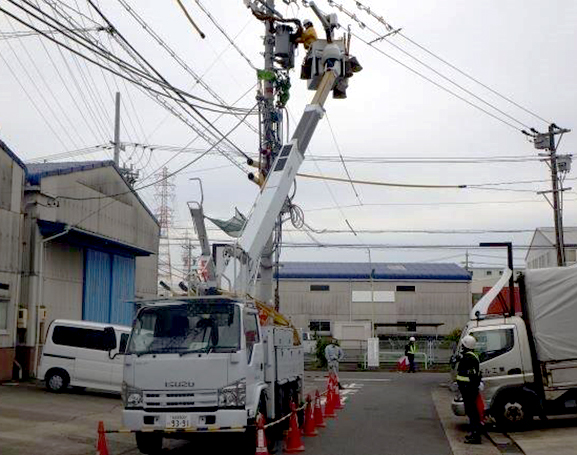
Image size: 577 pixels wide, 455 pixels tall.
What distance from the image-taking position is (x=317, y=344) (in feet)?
151

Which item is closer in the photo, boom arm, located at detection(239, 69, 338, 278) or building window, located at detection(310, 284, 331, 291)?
boom arm, located at detection(239, 69, 338, 278)

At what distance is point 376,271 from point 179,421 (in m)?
54.8

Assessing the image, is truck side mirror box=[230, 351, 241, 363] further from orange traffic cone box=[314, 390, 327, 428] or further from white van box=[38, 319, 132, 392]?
white van box=[38, 319, 132, 392]

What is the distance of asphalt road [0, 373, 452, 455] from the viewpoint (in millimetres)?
13273

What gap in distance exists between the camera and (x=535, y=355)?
15.9 meters

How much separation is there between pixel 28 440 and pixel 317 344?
33.2m

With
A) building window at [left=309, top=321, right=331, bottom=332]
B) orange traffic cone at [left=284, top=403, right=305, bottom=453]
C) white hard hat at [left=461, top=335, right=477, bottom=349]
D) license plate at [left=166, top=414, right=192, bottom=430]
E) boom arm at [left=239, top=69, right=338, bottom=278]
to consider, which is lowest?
orange traffic cone at [left=284, top=403, right=305, bottom=453]

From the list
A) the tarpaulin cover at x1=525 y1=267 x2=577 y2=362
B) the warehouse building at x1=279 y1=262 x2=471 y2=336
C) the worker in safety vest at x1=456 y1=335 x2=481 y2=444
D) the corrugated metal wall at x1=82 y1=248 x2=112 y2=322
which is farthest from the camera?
the warehouse building at x1=279 y1=262 x2=471 y2=336

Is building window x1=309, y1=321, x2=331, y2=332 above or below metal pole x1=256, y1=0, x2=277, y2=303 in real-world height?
below

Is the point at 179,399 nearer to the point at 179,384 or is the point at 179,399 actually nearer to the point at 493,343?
the point at 179,384

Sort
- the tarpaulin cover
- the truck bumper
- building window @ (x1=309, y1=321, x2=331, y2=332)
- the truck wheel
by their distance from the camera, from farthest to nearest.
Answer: building window @ (x1=309, y1=321, x2=331, y2=332)
the tarpaulin cover
the truck wheel
the truck bumper

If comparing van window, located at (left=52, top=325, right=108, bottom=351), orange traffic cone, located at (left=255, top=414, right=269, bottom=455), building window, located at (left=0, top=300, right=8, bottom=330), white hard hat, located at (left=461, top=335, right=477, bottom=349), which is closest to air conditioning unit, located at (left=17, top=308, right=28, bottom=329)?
building window, located at (left=0, top=300, right=8, bottom=330)

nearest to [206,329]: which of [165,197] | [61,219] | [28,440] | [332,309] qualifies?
[28,440]

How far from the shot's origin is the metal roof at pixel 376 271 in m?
64.0
